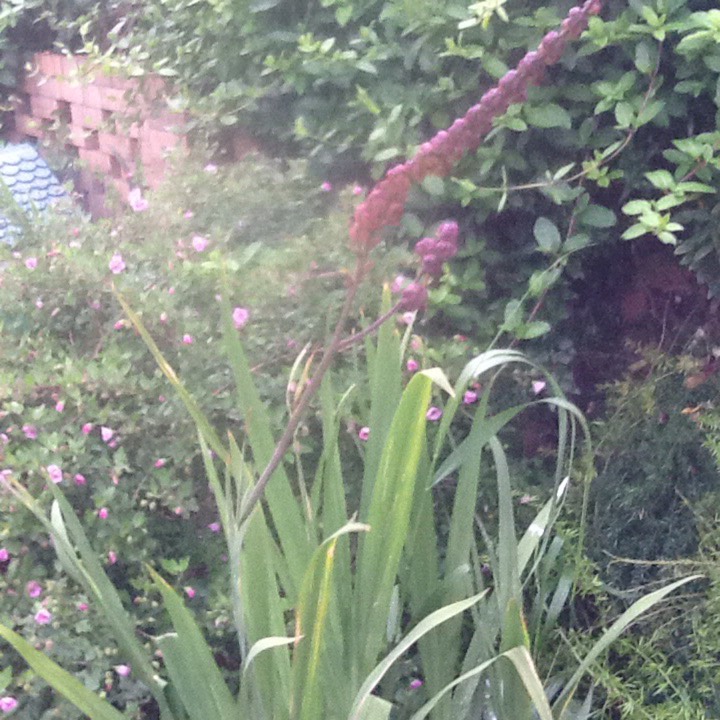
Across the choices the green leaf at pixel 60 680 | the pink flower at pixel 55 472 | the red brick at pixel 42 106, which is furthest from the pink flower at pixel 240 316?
the red brick at pixel 42 106

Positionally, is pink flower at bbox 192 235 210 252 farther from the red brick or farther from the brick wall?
the red brick

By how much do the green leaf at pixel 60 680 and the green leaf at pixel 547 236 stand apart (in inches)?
45.5

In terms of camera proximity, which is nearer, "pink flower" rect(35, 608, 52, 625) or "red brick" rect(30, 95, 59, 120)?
"pink flower" rect(35, 608, 52, 625)

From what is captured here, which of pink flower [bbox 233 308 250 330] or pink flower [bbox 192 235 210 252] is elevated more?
pink flower [bbox 192 235 210 252]

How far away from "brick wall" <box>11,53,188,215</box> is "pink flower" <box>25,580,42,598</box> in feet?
3.98

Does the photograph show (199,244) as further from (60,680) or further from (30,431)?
(60,680)

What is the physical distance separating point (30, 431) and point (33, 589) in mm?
314

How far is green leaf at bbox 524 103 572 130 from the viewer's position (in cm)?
170

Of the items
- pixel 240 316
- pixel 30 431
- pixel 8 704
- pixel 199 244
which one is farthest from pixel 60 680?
pixel 199 244

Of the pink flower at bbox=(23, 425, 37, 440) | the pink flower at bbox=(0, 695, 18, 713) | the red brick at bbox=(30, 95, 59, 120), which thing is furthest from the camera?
the red brick at bbox=(30, 95, 59, 120)

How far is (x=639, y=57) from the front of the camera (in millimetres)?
1606

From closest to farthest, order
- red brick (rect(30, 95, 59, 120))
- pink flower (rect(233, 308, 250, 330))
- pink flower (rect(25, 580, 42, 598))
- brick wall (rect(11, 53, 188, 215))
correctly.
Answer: pink flower (rect(25, 580, 42, 598))
pink flower (rect(233, 308, 250, 330))
brick wall (rect(11, 53, 188, 215))
red brick (rect(30, 95, 59, 120))

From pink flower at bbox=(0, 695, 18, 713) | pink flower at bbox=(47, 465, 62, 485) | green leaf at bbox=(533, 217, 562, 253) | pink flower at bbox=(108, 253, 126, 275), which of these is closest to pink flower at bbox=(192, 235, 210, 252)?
pink flower at bbox=(108, 253, 126, 275)

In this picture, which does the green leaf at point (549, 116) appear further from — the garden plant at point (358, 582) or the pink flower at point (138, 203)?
the pink flower at point (138, 203)
